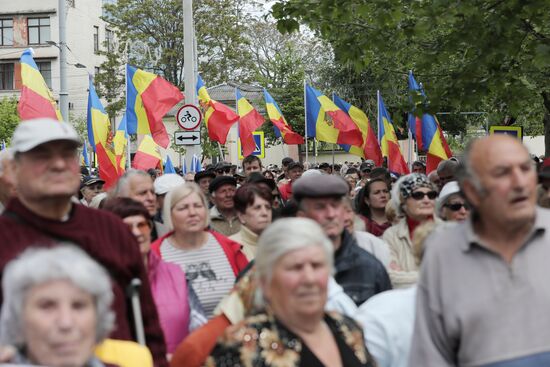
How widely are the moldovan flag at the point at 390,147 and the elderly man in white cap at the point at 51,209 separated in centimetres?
1365

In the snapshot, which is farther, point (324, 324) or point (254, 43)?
point (254, 43)

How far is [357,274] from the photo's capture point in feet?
15.7

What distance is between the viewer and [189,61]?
18.7 meters

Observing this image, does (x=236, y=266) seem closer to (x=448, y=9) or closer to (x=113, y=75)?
(x=448, y=9)

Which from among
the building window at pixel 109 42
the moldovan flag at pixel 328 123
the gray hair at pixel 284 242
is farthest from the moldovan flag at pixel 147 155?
the building window at pixel 109 42

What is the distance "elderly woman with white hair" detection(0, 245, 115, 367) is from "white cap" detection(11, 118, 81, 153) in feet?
1.86

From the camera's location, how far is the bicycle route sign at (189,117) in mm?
16500

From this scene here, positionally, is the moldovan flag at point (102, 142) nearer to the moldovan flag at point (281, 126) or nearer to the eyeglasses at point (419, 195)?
the moldovan flag at point (281, 126)

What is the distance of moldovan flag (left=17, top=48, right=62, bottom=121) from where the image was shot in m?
12.2

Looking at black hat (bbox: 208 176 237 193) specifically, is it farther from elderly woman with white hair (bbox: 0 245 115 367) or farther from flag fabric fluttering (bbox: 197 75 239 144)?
flag fabric fluttering (bbox: 197 75 239 144)

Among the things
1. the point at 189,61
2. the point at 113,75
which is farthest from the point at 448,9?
the point at 113,75

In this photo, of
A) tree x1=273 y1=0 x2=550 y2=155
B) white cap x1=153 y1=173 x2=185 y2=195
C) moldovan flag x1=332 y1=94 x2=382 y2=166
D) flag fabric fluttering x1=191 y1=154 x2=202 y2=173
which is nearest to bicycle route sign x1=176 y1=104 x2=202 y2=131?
flag fabric fluttering x1=191 y1=154 x2=202 y2=173

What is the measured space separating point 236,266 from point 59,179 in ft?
8.00

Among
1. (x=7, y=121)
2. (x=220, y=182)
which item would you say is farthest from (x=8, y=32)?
(x=220, y=182)
